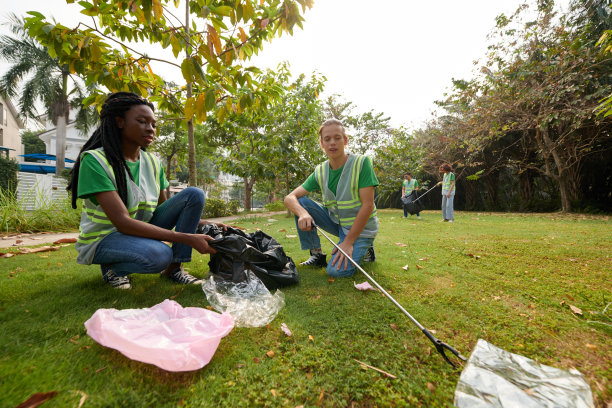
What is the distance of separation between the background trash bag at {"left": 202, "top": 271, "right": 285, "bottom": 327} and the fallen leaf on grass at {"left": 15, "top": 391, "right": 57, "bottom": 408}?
786 mm

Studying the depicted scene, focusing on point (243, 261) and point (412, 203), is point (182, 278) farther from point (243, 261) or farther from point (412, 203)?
point (412, 203)

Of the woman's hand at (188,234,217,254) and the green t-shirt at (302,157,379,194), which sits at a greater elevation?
the green t-shirt at (302,157,379,194)

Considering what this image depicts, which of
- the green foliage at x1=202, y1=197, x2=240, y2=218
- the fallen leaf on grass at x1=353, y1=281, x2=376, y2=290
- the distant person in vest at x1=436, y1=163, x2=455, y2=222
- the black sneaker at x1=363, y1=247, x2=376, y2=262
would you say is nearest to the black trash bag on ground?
the distant person in vest at x1=436, y1=163, x2=455, y2=222

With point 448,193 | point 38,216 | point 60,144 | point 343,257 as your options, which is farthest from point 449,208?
point 60,144

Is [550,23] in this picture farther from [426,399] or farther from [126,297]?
[126,297]

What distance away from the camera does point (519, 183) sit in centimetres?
1379

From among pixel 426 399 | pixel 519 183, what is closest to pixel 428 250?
pixel 426 399

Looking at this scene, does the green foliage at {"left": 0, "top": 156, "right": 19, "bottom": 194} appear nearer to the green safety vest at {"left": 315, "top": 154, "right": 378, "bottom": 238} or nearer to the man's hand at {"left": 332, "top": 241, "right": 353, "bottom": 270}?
the green safety vest at {"left": 315, "top": 154, "right": 378, "bottom": 238}

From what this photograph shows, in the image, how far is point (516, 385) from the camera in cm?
105

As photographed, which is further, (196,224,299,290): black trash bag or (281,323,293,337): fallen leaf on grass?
(196,224,299,290): black trash bag

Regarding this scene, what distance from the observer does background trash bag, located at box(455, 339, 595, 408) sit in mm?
972

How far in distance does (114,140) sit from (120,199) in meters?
0.51

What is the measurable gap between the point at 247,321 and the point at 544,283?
2.56m

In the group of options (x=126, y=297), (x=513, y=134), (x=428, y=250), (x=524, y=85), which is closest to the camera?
(x=126, y=297)
